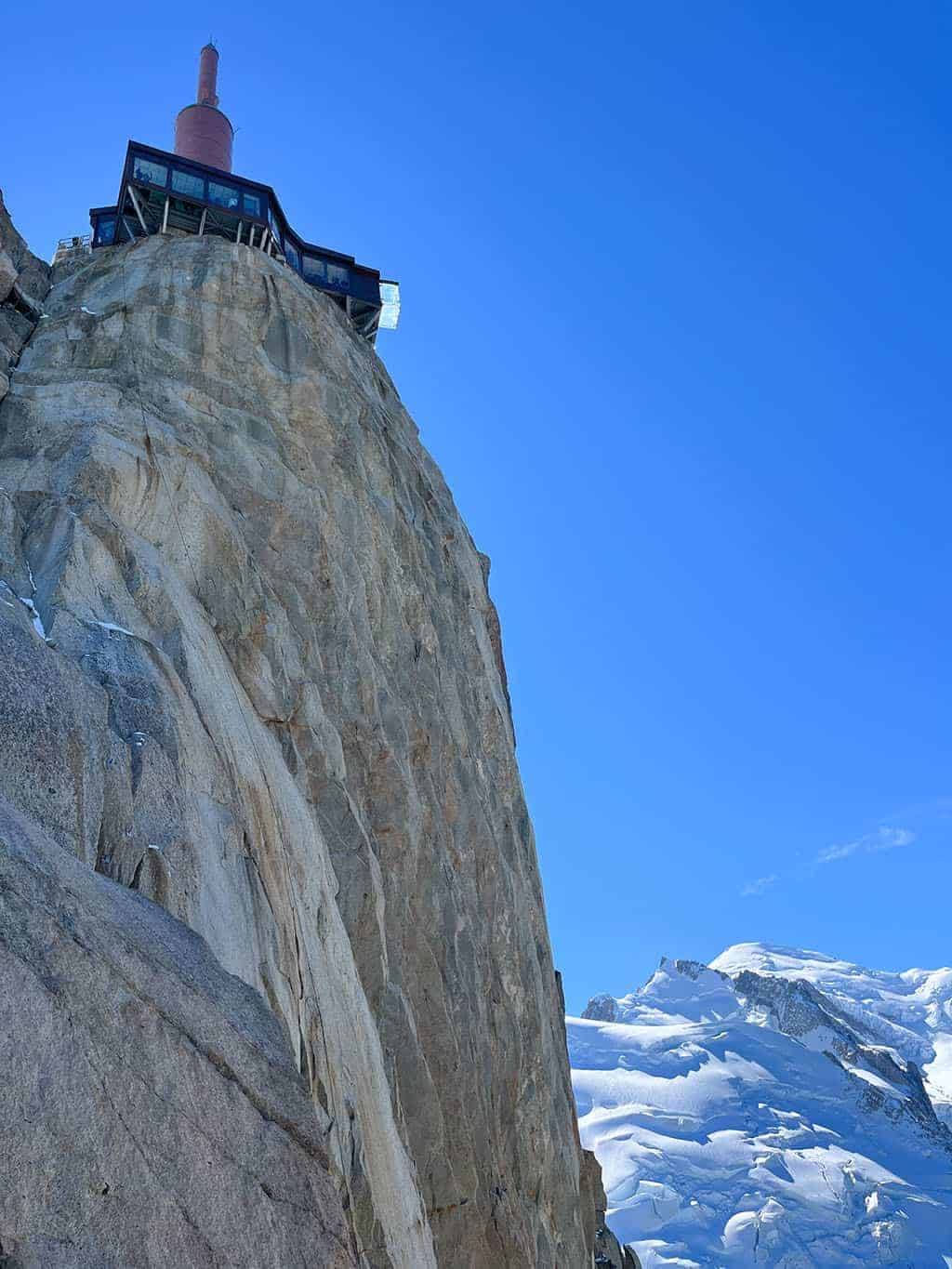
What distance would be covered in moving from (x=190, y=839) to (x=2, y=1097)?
239 inches

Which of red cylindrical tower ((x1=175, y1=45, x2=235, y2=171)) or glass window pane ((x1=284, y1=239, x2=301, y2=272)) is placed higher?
red cylindrical tower ((x1=175, y1=45, x2=235, y2=171))

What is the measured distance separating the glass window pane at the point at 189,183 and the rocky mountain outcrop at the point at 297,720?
1243 cm

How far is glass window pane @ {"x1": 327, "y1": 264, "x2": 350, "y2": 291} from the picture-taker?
56406mm

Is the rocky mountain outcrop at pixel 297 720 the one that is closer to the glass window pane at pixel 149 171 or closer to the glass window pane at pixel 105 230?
the glass window pane at pixel 105 230

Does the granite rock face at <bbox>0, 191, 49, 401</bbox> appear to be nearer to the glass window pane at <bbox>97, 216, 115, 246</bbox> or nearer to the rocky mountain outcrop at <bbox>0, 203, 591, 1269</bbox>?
the rocky mountain outcrop at <bbox>0, 203, 591, 1269</bbox>

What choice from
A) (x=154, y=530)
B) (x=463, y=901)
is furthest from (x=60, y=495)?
(x=463, y=901)

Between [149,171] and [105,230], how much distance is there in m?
3.19

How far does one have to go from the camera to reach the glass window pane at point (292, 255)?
180 ft

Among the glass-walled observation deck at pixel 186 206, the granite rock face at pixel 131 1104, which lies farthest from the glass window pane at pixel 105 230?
the granite rock face at pixel 131 1104

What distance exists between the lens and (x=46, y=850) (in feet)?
31.5

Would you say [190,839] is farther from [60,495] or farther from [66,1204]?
[60,495]

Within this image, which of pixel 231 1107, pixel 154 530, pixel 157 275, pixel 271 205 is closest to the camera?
pixel 231 1107

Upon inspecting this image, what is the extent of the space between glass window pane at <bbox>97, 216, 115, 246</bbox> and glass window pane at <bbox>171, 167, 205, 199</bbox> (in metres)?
3.17

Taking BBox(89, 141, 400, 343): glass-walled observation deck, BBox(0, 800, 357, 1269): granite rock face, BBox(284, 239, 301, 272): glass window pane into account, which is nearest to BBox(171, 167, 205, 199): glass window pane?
BBox(89, 141, 400, 343): glass-walled observation deck
